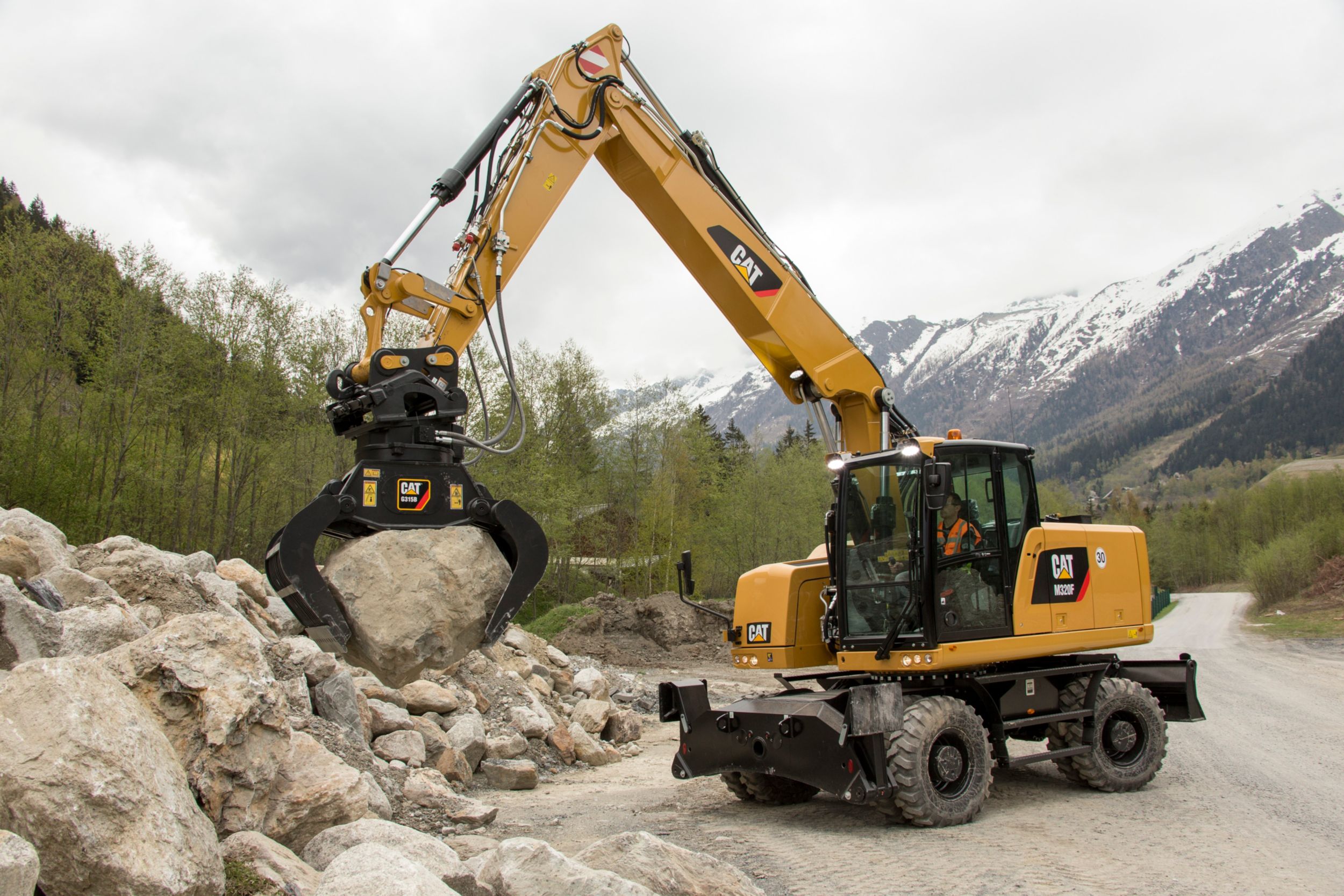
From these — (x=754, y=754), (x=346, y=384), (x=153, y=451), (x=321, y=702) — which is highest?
(x=153, y=451)

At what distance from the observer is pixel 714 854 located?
536cm

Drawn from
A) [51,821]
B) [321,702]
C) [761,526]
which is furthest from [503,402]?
[51,821]

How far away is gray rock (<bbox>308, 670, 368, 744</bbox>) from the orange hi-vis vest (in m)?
4.11

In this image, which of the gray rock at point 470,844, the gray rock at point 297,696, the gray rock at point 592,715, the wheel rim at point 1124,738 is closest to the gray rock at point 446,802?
the gray rock at point 470,844

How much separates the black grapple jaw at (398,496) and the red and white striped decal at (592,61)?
263cm

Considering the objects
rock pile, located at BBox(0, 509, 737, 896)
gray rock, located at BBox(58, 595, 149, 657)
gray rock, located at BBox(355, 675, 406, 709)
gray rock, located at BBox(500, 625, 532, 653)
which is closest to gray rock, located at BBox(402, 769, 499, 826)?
rock pile, located at BBox(0, 509, 737, 896)

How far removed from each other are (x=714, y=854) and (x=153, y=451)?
15.3 meters

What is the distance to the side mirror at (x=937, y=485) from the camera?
5.82 m

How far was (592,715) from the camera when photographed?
10.2 meters

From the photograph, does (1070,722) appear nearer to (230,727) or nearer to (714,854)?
(714,854)

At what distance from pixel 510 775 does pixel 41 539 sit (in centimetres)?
406

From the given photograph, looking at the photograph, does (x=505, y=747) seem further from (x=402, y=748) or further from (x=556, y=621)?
(x=556, y=621)

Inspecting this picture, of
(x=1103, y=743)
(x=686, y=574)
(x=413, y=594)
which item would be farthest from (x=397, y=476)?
(x=1103, y=743)

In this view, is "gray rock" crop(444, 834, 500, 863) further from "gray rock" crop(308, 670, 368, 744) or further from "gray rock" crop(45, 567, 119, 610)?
"gray rock" crop(45, 567, 119, 610)
